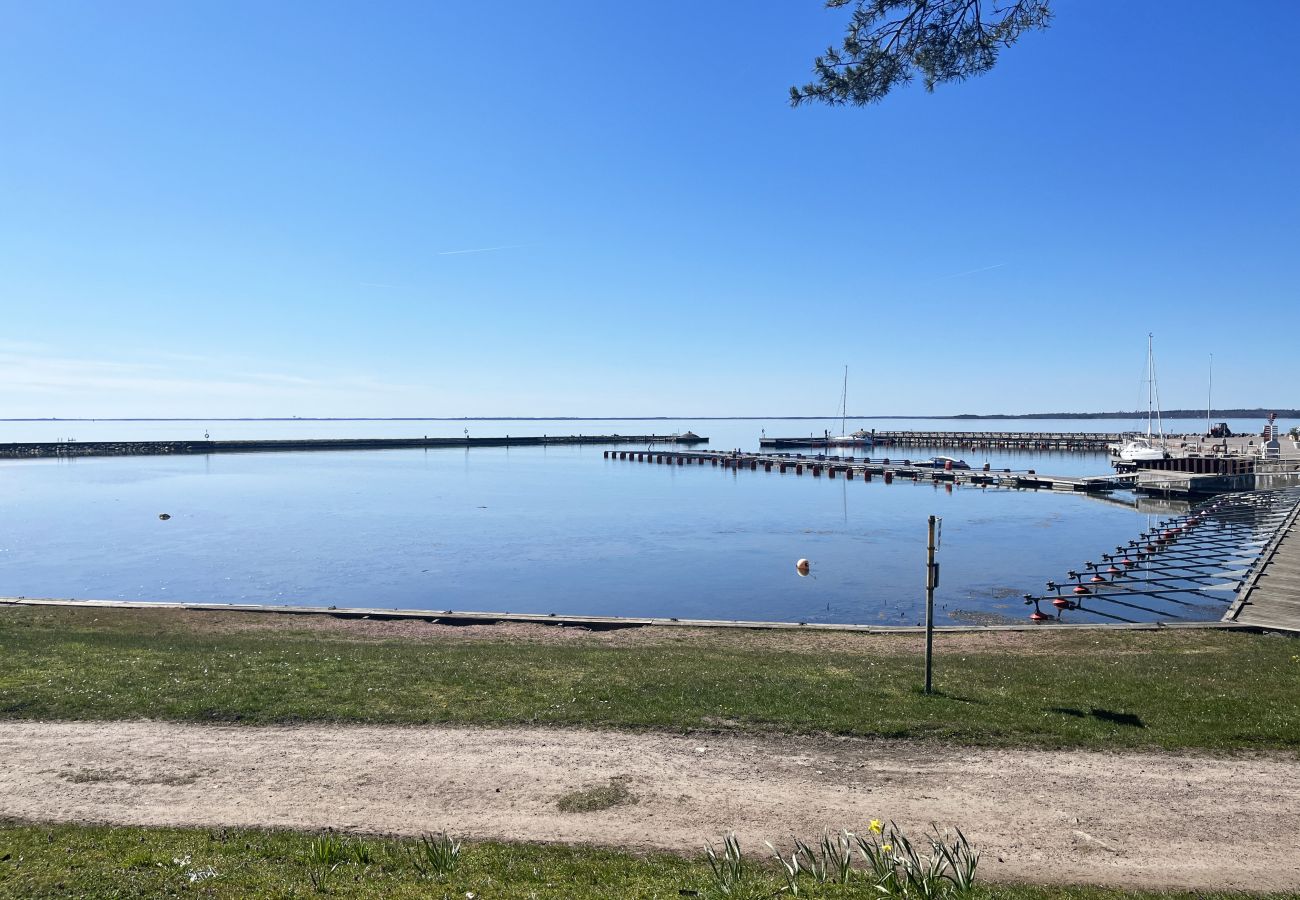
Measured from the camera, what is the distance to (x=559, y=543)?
49250 mm

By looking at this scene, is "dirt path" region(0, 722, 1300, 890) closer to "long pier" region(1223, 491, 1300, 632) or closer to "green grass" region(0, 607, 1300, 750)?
"green grass" region(0, 607, 1300, 750)

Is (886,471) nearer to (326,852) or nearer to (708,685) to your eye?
(708,685)

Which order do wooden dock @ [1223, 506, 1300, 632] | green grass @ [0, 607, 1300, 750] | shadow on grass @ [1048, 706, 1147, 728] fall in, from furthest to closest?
wooden dock @ [1223, 506, 1300, 632] < green grass @ [0, 607, 1300, 750] < shadow on grass @ [1048, 706, 1147, 728]

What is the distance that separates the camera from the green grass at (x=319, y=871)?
7.12m

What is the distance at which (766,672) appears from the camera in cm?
1597

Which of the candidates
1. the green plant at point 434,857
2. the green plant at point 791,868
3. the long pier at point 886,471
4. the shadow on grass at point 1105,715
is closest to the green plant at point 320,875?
the green plant at point 434,857

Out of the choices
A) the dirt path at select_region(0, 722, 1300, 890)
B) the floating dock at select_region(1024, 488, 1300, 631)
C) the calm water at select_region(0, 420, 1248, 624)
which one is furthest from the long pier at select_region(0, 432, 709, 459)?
the dirt path at select_region(0, 722, 1300, 890)

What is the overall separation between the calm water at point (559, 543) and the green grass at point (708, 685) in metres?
11.1

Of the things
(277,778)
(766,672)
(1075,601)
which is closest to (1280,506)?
(1075,601)

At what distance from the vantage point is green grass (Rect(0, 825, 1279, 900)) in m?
7.12

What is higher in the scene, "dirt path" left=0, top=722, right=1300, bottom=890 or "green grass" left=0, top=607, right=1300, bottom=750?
"dirt path" left=0, top=722, right=1300, bottom=890

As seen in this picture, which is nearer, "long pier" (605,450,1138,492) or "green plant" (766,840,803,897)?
"green plant" (766,840,803,897)

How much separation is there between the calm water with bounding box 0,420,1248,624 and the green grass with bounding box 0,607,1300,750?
11136 millimetres

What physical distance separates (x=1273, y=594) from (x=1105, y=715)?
1797cm
